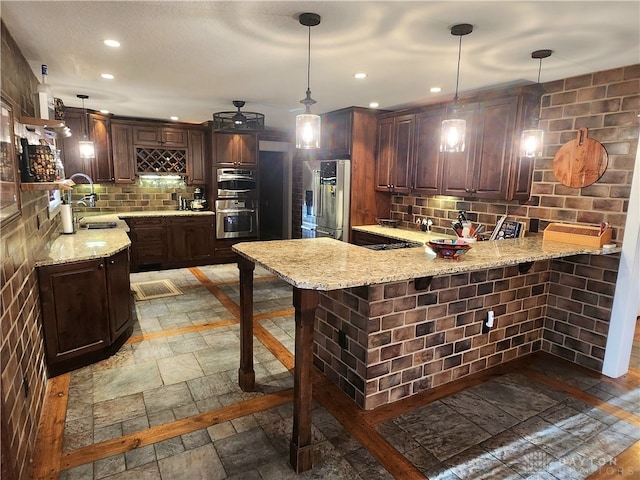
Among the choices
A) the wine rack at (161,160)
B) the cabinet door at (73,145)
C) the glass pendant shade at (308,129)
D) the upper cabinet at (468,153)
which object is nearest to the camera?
the glass pendant shade at (308,129)

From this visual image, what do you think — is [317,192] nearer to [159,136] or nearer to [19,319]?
[159,136]

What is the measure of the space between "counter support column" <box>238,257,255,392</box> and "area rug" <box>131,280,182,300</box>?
2497 mm

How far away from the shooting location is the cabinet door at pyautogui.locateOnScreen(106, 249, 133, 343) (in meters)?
3.21

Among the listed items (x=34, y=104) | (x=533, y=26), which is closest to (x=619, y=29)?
(x=533, y=26)

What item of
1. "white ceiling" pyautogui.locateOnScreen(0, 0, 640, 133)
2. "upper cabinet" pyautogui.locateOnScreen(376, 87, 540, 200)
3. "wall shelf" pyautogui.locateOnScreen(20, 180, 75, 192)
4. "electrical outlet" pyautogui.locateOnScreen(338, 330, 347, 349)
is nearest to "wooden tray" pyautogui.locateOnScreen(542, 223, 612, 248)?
"upper cabinet" pyautogui.locateOnScreen(376, 87, 540, 200)

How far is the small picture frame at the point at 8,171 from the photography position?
1.93m

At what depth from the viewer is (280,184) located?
26.0 feet

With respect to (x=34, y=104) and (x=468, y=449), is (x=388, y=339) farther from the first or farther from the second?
(x=34, y=104)

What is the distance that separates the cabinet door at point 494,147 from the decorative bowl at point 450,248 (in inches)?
59.6

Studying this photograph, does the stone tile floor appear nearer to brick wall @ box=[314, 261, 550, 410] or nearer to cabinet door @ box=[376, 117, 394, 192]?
brick wall @ box=[314, 261, 550, 410]

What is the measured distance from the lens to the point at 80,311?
2994mm

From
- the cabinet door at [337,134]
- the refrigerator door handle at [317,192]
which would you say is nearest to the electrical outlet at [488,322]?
the cabinet door at [337,134]

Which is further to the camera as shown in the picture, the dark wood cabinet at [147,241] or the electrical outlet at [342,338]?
the dark wood cabinet at [147,241]

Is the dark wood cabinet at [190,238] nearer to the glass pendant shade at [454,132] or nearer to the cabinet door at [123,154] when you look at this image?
the cabinet door at [123,154]
